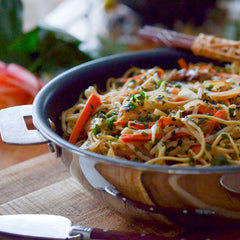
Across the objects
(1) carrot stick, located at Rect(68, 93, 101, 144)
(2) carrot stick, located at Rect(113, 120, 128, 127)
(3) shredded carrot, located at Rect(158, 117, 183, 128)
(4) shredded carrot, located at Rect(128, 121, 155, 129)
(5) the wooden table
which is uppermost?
(3) shredded carrot, located at Rect(158, 117, 183, 128)

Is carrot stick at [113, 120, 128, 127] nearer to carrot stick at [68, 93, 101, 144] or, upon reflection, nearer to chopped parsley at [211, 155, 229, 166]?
carrot stick at [68, 93, 101, 144]

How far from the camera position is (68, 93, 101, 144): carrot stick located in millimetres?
2508

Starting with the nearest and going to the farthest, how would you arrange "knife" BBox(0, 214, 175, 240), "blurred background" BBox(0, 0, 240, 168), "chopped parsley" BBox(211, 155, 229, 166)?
"knife" BBox(0, 214, 175, 240) → "chopped parsley" BBox(211, 155, 229, 166) → "blurred background" BBox(0, 0, 240, 168)

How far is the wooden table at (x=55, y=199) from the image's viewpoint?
82.9 inches

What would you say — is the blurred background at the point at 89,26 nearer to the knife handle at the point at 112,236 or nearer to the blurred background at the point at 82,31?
the blurred background at the point at 82,31

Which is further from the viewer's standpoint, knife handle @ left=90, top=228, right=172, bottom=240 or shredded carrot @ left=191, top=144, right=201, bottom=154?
shredded carrot @ left=191, top=144, right=201, bottom=154

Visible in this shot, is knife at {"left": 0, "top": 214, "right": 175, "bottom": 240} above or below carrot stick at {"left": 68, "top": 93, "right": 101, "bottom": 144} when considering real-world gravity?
below

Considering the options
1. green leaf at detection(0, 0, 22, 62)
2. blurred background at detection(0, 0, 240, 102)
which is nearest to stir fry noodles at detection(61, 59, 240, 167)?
blurred background at detection(0, 0, 240, 102)

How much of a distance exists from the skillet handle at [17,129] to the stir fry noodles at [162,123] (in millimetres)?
324

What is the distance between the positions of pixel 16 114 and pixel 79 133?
461 mm

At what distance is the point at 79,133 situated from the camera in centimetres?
253

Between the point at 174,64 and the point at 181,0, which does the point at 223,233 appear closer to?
the point at 174,64

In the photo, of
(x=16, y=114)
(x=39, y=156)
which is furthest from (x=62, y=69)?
(x=16, y=114)

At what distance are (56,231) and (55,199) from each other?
1.85 feet
